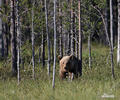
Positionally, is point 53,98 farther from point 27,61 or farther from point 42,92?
point 27,61

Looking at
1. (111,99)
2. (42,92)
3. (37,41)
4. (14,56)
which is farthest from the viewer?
(37,41)

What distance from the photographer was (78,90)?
914 centimetres

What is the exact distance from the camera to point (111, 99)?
7801 millimetres

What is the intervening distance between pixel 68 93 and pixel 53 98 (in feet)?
2.07

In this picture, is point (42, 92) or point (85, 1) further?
point (85, 1)

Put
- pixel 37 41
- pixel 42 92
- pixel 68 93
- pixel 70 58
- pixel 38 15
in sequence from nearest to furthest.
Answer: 1. pixel 68 93
2. pixel 42 92
3. pixel 70 58
4. pixel 38 15
5. pixel 37 41

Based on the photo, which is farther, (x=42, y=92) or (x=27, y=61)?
(x=27, y=61)

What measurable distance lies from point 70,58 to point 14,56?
608cm

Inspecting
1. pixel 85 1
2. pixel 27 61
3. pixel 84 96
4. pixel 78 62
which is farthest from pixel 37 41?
pixel 84 96

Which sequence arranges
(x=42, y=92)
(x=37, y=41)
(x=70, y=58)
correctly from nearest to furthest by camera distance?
(x=42, y=92) → (x=70, y=58) → (x=37, y=41)

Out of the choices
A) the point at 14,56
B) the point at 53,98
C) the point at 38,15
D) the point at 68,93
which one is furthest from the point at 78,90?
the point at 38,15

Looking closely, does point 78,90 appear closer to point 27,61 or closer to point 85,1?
point 85,1

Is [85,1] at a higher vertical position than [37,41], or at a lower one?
higher

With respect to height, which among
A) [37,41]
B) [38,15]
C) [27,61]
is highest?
[38,15]
